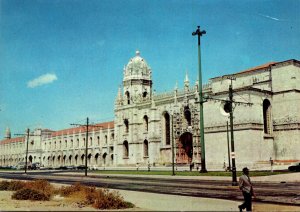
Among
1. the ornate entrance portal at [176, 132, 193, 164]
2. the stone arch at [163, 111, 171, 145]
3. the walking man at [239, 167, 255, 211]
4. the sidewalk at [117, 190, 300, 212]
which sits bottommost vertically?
the sidewalk at [117, 190, 300, 212]

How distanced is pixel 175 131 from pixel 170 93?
820 cm

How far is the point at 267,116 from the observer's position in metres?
52.0

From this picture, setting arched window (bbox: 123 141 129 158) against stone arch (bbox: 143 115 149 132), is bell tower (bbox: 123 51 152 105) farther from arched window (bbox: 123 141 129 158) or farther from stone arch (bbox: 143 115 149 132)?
arched window (bbox: 123 141 129 158)

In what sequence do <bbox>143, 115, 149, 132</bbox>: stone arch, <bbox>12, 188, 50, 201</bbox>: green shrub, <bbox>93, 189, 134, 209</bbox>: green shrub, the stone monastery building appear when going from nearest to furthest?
1. <bbox>93, 189, 134, 209</bbox>: green shrub
2. <bbox>12, 188, 50, 201</bbox>: green shrub
3. the stone monastery building
4. <bbox>143, 115, 149, 132</bbox>: stone arch

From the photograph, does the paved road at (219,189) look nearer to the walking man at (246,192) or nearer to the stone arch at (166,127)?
the walking man at (246,192)

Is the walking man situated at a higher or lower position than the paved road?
higher

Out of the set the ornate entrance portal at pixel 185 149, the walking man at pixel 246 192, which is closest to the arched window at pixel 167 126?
the ornate entrance portal at pixel 185 149

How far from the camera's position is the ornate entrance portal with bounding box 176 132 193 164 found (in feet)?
208

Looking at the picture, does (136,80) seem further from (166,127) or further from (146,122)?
(166,127)

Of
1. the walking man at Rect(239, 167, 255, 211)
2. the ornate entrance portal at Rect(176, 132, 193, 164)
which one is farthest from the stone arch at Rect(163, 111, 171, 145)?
the walking man at Rect(239, 167, 255, 211)

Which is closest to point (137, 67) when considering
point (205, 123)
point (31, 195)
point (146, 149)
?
point (146, 149)

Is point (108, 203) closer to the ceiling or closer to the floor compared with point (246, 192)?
closer to the floor

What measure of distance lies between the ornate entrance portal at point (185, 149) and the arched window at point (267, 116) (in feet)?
49.5

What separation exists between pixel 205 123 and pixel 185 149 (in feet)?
37.3
